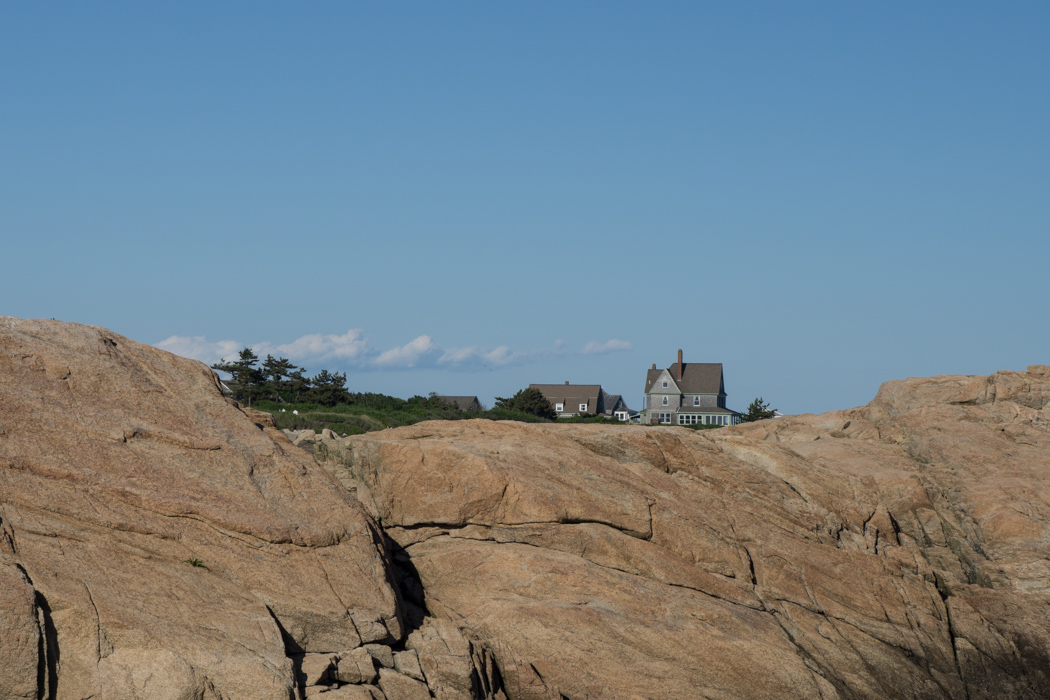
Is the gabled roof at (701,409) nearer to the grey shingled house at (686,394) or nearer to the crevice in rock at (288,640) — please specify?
the grey shingled house at (686,394)

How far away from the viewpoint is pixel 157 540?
18328 mm

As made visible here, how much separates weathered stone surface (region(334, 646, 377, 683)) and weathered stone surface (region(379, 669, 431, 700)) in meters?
0.23

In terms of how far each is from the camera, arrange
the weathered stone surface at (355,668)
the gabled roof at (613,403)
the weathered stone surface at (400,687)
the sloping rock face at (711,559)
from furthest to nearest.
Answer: the gabled roof at (613,403)
the sloping rock face at (711,559)
the weathered stone surface at (400,687)
the weathered stone surface at (355,668)

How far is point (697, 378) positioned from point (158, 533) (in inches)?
3835

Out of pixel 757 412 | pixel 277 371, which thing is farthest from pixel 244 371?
pixel 757 412

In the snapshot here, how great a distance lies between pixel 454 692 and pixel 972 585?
1742 cm

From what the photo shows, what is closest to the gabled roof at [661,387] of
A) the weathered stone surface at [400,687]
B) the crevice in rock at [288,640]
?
the weathered stone surface at [400,687]

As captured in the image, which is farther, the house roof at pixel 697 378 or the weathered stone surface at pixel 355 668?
the house roof at pixel 697 378

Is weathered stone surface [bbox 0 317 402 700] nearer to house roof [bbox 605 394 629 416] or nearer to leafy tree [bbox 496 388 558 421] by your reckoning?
leafy tree [bbox 496 388 558 421]

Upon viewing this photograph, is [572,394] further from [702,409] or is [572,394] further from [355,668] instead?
[355,668]

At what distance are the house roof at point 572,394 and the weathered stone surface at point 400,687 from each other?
100044 mm

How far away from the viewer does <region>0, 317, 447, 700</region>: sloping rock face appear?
15.4 metres

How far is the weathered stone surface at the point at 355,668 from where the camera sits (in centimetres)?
1778

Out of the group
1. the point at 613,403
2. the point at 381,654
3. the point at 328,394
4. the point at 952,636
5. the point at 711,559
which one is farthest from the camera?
the point at 613,403
